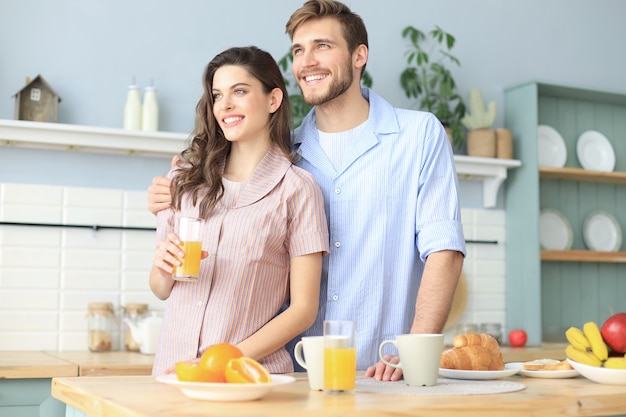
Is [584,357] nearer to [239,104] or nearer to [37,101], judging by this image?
[239,104]

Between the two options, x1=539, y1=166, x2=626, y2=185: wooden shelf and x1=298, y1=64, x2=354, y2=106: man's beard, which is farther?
x1=539, y1=166, x2=626, y2=185: wooden shelf

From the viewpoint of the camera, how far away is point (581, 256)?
4.65 m

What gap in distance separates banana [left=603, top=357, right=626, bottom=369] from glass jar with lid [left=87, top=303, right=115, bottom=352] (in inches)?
91.9

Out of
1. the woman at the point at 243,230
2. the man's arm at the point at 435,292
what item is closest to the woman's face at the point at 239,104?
the woman at the point at 243,230

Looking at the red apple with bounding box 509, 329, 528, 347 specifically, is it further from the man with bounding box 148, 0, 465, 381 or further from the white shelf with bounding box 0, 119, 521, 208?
the man with bounding box 148, 0, 465, 381

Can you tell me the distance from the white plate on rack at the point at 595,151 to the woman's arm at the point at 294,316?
317 centimetres

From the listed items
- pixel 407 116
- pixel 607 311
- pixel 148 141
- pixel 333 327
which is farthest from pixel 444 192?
pixel 607 311

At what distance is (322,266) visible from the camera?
2.31 m

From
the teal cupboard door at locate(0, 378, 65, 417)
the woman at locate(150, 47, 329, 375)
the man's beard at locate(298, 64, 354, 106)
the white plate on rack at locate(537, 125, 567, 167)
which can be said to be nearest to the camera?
the woman at locate(150, 47, 329, 375)

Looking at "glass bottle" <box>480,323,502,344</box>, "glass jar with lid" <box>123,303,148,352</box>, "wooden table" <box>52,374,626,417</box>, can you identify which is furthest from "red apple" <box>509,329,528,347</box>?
"wooden table" <box>52,374,626,417</box>

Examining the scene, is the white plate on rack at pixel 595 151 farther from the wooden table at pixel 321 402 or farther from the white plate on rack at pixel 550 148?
the wooden table at pixel 321 402

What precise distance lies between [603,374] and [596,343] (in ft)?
0.28

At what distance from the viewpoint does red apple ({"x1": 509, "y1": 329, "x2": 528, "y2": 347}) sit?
420 cm

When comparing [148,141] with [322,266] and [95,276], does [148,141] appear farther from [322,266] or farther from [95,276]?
[322,266]
